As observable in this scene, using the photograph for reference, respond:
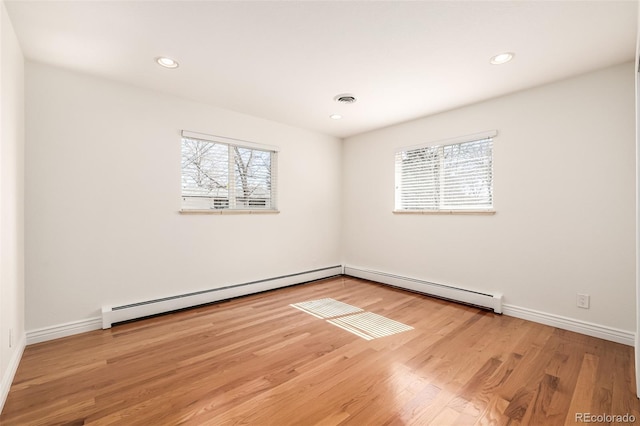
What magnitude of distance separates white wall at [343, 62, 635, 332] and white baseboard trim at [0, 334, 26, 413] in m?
3.92

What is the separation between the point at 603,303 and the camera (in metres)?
2.53

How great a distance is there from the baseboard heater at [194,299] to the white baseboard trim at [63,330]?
3.6 inches

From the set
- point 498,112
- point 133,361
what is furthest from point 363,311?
point 498,112

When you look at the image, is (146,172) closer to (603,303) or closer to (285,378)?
(285,378)

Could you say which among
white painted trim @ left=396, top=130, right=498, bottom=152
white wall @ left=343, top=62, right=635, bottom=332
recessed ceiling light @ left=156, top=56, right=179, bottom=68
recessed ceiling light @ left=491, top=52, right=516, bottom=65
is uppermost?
recessed ceiling light @ left=156, top=56, right=179, bottom=68

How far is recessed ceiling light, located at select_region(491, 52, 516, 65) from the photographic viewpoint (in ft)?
7.56

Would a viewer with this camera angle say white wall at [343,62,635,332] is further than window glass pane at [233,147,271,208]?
No

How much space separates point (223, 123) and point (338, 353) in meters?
2.90

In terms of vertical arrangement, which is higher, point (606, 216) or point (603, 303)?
point (606, 216)

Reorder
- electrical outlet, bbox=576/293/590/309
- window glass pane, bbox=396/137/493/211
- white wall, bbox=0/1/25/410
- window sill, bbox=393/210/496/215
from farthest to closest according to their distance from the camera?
window glass pane, bbox=396/137/493/211 → window sill, bbox=393/210/496/215 → electrical outlet, bbox=576/293/590/309 → white wall, bbox=0/1/25/410

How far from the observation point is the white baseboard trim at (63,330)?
2.40 metres

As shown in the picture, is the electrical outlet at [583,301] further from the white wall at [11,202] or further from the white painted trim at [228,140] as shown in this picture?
the white wall at [11,202]

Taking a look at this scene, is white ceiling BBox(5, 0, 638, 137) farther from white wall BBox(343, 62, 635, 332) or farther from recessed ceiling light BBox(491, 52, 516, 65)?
white wall BBox(343, 62, 635, 332)

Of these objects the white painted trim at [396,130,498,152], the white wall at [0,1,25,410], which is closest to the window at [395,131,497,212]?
the white painted trim at [396,130,498,152]
